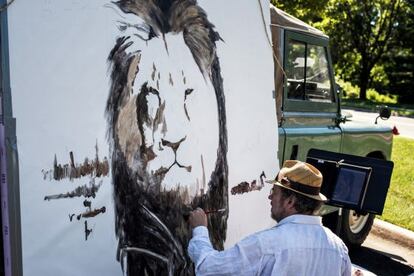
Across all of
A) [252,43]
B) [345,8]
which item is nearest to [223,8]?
[252,43]

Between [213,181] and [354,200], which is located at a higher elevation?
[213,181]

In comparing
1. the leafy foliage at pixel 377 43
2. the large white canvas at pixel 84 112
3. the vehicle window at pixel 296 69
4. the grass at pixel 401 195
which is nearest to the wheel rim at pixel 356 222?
the grass at pixel 401 195

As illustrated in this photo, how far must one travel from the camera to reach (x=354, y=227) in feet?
18.4

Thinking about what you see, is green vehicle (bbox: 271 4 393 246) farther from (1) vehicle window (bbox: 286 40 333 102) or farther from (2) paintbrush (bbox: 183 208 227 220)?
(2) paintbrush (bbox: 183 208 227 220)

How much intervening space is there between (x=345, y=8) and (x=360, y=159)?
32556mm

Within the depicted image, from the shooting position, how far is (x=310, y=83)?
4.36m

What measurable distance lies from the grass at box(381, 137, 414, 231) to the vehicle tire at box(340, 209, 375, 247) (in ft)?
2.90

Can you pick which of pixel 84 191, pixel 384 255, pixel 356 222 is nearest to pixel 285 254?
pixel 84 191

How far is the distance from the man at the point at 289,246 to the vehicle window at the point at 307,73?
191cm

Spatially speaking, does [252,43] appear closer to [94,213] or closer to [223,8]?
[223,8]

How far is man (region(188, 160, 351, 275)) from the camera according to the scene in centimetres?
209

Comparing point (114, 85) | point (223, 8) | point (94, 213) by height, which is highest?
point (223, 8)

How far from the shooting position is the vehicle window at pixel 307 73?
4.12 metres

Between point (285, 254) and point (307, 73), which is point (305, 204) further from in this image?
point (307, 73)
